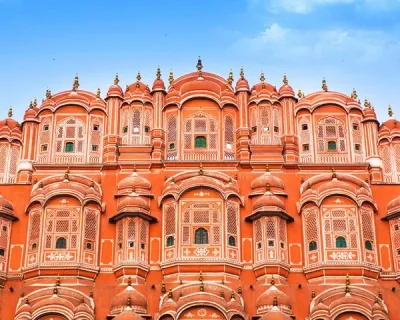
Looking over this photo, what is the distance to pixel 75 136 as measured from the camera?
35469 millimetres

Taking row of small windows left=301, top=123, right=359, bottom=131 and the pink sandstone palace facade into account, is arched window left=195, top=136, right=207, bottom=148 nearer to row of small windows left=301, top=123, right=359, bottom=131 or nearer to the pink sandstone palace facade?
the pink sandstone palace facade

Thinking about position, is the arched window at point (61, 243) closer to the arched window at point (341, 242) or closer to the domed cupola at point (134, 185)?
the domed cupola at point (134, 185)

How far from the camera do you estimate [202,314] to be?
29.7m

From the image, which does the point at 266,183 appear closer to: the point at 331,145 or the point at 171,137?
the point at 331,145

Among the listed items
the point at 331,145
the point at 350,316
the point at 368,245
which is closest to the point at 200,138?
the point at 331,145

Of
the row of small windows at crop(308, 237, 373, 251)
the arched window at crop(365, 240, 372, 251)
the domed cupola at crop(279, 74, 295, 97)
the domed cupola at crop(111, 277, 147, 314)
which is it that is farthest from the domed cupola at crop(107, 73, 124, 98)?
the arched window at crop(365, 240, 372, 251)

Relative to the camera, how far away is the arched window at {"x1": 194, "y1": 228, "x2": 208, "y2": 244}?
1265 inches

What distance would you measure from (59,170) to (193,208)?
6.01m

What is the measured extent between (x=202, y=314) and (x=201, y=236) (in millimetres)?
3624

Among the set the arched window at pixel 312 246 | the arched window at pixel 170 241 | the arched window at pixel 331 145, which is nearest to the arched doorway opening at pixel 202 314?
the arched window at pixel 170 241

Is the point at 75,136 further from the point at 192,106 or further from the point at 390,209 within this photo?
the point at 390,209

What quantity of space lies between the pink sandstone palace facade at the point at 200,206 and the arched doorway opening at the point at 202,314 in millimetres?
37

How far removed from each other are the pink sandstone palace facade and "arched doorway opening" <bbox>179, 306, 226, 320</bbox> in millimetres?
37

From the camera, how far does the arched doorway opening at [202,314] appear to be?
29.6 metres
